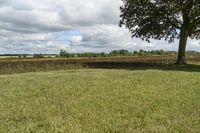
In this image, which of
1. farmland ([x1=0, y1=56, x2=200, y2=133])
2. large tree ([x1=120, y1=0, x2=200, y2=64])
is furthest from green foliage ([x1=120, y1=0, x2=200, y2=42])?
farmland ([x1=0, y1=56, x2=200, y2=133])

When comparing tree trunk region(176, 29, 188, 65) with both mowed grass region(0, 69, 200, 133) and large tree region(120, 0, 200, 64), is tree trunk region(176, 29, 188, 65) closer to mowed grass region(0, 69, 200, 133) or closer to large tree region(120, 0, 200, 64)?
large tree region(120, 0, 200, 64)

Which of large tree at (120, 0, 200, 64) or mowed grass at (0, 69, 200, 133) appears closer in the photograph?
mowed grass at (0, 69, 200, 133)

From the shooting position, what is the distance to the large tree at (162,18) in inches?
1513

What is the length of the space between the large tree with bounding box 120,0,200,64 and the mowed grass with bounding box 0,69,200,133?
21.7m

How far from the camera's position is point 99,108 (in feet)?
39.6

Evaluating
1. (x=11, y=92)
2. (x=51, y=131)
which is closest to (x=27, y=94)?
(x=11, y=92)

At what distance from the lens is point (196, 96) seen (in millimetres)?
14469

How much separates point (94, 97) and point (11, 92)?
3.96 meters

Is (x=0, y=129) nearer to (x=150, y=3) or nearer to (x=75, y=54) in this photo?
(x=150, y=3)

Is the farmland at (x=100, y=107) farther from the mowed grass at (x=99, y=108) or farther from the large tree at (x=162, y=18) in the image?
the large tree at (x=162, y=18)

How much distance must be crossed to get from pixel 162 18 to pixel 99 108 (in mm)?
28949

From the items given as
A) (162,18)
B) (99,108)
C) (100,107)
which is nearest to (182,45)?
(162,18)

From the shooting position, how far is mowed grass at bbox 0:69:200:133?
975 cm

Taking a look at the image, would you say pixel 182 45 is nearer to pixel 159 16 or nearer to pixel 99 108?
pixel 159 16
